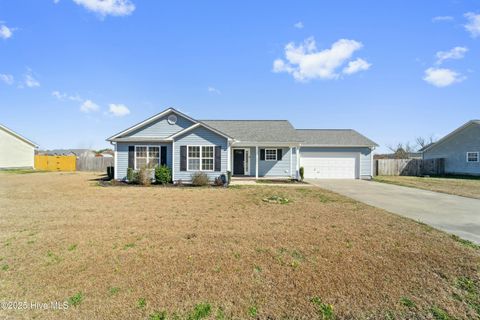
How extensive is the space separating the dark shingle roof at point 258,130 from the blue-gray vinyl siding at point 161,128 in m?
4.62

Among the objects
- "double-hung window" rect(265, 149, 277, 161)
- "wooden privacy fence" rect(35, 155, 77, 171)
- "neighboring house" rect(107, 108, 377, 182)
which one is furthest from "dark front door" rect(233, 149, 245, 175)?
"wooden privacy fence" rect(35, 155, 77, 171)

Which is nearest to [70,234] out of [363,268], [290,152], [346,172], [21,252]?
[21,252]

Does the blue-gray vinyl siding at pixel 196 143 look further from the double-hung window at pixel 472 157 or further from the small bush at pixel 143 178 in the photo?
the double-hung window at pixel 472 157

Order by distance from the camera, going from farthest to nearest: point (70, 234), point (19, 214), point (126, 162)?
1. point (126, 162)
2. point (19, 214)
3. point (70, 234)

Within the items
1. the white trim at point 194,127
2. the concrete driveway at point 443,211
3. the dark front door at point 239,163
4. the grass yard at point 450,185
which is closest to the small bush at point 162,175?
the white trim at point 194,127

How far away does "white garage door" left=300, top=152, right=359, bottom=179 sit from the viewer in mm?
22141

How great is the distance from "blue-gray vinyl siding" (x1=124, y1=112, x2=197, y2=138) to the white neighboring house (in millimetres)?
23458

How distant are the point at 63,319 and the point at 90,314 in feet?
0.93

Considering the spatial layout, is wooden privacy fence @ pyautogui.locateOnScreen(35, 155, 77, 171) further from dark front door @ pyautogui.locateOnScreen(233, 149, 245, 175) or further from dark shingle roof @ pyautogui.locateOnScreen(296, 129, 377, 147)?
dark shingle roof @ pyautogui.locateOnScreen(296, 129, 377, 147)

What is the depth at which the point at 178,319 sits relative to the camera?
3068mm

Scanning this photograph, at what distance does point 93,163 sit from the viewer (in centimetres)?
3316

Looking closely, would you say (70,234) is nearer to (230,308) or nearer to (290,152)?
(230,308)

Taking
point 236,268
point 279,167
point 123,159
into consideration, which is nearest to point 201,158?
point 123,159

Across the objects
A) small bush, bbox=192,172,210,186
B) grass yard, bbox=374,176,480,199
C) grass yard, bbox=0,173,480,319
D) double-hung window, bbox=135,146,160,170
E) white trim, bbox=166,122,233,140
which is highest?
white trim, bbox=166,122,233,140
